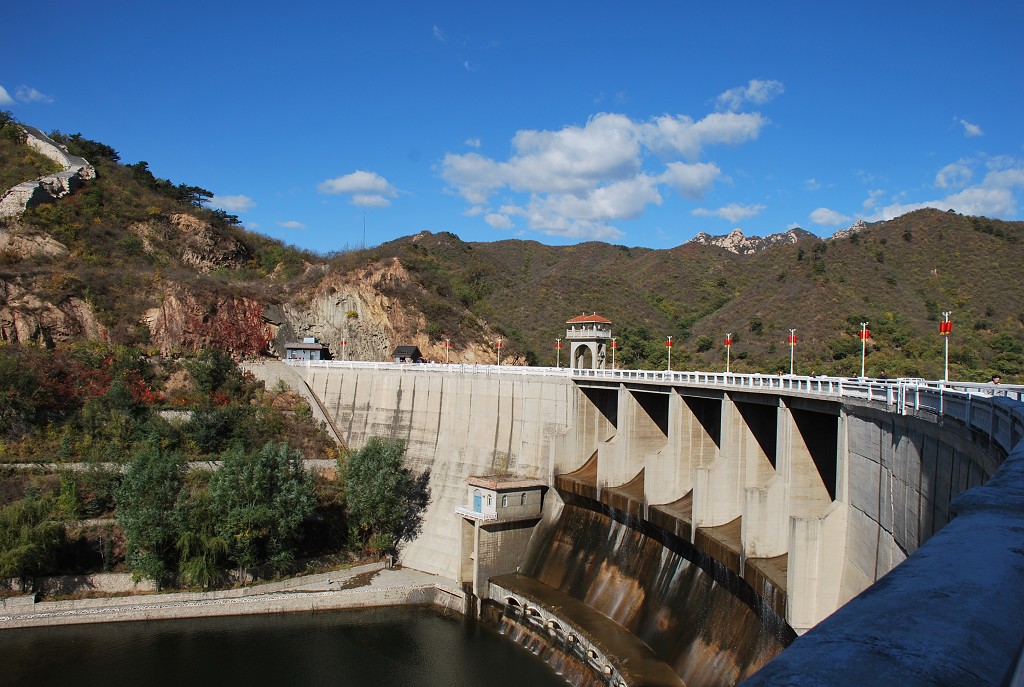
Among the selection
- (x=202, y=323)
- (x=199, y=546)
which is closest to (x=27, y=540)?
(x=199, y=546)

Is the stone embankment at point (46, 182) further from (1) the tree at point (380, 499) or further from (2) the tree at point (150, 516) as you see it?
(1) the tree at point (380, 499)

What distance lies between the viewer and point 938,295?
7562 cm

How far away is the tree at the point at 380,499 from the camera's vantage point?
1732 inches

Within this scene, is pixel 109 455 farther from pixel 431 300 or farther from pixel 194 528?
pixel 431 300

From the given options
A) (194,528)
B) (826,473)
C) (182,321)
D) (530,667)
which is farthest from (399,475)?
(182,321)

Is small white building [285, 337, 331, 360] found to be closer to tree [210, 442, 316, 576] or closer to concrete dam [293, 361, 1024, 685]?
concrete dam [293, 361, 1024, 685]

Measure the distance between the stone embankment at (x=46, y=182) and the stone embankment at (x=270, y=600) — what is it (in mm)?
47692

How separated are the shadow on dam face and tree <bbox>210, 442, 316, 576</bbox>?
39.3 ft

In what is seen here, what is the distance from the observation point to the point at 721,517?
3048 centimetres

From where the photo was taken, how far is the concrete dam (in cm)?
307

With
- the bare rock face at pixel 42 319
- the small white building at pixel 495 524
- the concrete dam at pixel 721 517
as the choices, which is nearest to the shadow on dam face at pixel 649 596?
the concrete dam at pixel 721 517

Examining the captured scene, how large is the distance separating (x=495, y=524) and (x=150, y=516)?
17210 mm

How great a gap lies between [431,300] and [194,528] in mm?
39757

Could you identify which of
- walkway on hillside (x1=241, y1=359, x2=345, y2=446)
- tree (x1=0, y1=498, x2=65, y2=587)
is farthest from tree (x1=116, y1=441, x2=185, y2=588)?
walkway on hillside (x1=241, y1=359, x2=345, y2=446)
